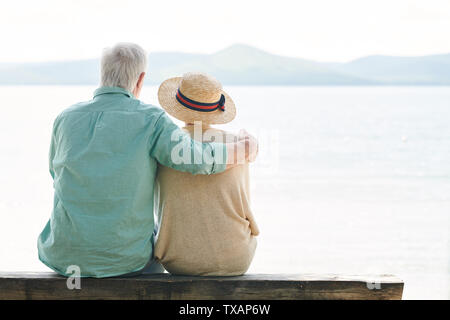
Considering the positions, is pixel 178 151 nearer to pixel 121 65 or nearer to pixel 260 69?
pixel 121 65

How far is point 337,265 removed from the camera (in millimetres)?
4746

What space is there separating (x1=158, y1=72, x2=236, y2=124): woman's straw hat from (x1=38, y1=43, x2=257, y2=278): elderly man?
0.18m

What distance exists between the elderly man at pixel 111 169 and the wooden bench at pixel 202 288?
0.05 metres

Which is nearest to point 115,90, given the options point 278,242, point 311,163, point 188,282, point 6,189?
point 188,282

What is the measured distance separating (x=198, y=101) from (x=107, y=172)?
42cm

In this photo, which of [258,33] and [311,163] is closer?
[311,163]

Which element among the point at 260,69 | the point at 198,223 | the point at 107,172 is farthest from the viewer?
the point at 260,69

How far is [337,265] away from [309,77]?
8668 centimetres

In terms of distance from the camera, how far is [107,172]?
62.0 inches

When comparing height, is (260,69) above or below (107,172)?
above

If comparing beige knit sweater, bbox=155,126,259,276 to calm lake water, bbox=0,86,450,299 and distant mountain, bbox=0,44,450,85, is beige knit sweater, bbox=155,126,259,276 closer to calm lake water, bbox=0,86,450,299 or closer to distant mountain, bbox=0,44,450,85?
calm lake water, bbox=0,86,450,299

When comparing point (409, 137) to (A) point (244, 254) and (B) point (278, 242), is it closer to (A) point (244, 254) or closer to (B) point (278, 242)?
(B) point (278, 242)

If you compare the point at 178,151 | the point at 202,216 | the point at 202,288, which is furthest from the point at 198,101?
the point at 202,288

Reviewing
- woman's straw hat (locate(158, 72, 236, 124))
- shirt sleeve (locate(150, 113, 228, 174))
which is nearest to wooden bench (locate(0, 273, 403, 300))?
shirt sleeve (locate(150, 113, 228, 174))
